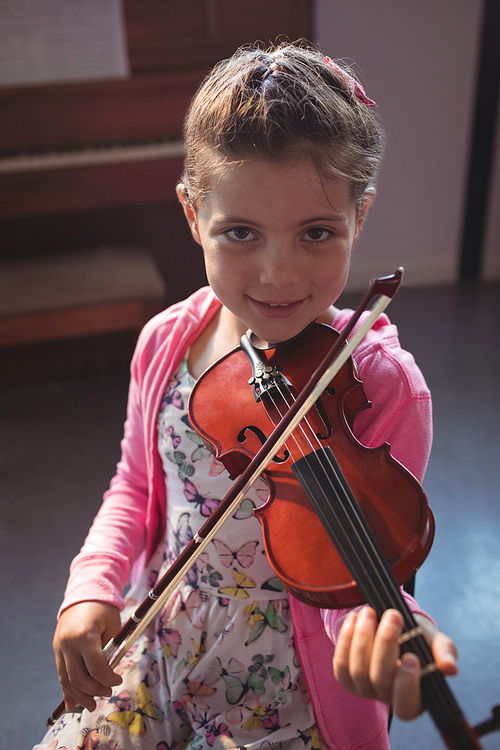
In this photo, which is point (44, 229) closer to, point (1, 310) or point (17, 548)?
point (1, 310)

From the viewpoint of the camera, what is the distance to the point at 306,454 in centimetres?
54

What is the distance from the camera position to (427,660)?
1.32ft

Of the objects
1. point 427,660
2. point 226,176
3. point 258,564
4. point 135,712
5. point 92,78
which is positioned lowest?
point 135,712

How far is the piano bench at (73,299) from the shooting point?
6.11ft

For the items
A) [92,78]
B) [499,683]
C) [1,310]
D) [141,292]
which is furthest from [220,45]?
[499,683]

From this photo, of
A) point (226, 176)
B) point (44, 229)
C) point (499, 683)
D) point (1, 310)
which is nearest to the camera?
point (226, 176)

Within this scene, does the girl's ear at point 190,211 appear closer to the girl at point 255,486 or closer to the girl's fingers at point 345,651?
the girl at point 255,486

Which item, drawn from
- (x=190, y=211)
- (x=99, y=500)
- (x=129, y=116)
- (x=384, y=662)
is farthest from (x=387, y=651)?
(x=129, y=116)

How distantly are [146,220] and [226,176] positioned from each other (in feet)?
6.04

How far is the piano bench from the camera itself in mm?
1863

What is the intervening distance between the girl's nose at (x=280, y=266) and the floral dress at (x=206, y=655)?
25cm

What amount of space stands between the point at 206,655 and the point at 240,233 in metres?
0.50

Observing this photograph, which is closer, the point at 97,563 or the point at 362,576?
the point at 362,576

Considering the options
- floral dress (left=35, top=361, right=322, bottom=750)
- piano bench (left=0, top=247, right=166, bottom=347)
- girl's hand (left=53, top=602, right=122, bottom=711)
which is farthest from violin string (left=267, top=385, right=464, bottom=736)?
piano bench (left=0, top=247, right=166, bottom=347)
